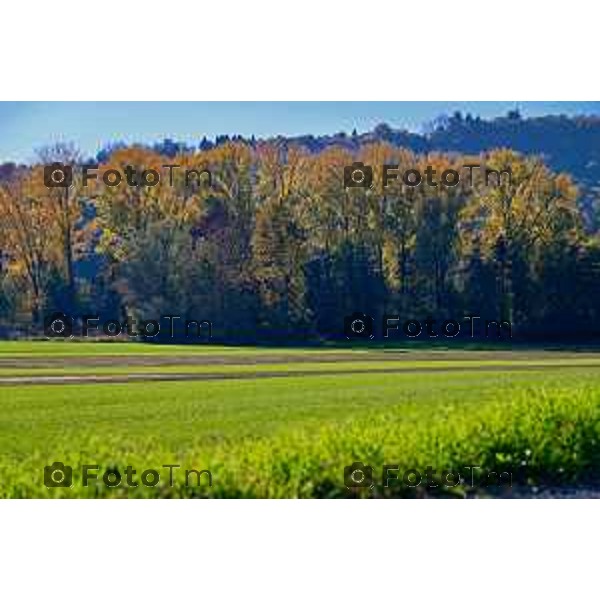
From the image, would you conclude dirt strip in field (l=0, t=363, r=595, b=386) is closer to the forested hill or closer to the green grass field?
the green grass field

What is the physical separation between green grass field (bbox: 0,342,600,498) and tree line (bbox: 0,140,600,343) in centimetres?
45

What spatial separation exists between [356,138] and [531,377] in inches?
141

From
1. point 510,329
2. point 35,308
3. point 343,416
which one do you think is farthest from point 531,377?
point 35,308

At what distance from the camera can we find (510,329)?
514 inches

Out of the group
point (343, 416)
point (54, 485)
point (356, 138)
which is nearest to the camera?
point (54, 485)

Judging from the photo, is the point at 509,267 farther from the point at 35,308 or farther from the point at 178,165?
the point at 35,308

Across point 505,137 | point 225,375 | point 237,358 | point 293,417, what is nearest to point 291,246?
point 237,358

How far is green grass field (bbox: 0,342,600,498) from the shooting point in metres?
11.7

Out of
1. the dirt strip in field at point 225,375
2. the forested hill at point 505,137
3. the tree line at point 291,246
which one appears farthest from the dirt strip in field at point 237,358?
the forested hill at point 505,137

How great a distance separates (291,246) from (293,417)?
1.84 meters

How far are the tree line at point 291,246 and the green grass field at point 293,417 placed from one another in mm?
454

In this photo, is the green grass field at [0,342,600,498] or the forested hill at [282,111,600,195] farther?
the forested hill at [282,111,600,195]

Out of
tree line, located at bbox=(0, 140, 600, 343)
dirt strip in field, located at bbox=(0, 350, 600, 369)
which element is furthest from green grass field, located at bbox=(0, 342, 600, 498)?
tree line, located at bbox=(0, 140, 600, 343)
